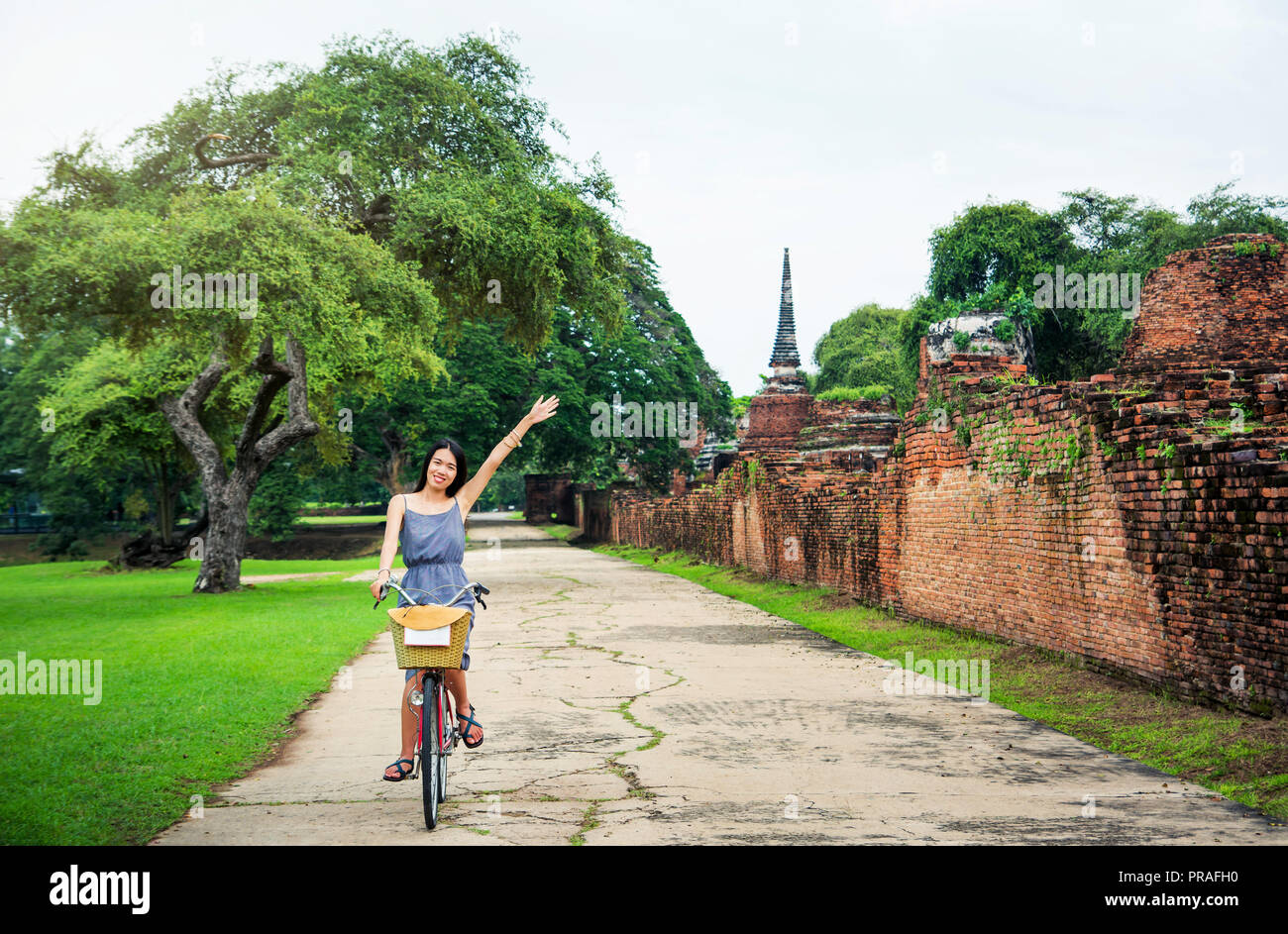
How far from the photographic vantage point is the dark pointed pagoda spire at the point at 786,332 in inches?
1352

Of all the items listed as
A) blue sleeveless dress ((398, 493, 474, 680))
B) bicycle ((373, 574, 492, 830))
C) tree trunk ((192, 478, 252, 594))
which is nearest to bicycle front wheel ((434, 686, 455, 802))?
bicycle ((373, 574, 492, 830))

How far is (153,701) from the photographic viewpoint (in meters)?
8.05

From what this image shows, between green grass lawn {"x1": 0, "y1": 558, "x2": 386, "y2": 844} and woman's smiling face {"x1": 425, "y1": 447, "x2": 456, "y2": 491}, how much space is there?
1941 mm

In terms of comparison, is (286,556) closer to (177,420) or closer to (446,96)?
(177,420)

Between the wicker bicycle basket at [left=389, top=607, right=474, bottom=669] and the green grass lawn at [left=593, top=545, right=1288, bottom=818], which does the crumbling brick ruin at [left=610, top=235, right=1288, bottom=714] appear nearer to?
the green grass lawn at [left=593, top=545, right=1288, bottom=818]

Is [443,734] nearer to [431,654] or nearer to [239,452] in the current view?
[431,654]

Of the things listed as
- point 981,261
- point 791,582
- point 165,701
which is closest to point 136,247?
point 165,701

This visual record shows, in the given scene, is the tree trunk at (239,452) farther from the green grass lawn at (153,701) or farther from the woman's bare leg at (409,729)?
the woman's bare leg at (409,729)

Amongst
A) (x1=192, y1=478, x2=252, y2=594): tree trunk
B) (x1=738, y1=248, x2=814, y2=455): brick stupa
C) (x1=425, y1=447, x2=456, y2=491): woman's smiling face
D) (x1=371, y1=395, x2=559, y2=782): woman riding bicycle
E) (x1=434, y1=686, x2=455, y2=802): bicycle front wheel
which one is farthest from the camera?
(x1=738, y1=248, x2=814, y2=455): brick stupa

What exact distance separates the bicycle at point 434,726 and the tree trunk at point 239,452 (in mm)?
14557

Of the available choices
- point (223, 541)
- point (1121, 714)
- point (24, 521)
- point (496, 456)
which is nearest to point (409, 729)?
point (496, 456)

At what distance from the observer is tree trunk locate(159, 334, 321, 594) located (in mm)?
19016

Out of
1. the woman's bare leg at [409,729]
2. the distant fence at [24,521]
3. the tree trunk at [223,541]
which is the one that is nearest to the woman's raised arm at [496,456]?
the woman's bare leg at [409,729]

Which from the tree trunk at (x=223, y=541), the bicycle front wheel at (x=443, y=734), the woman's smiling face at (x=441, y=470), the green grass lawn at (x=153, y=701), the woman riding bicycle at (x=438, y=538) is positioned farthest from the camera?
the tree trunk at (x=223, y=541)
